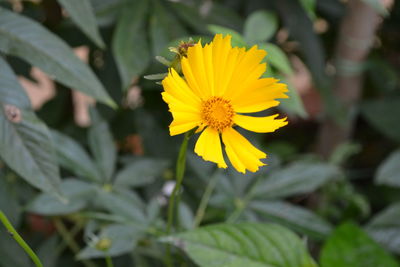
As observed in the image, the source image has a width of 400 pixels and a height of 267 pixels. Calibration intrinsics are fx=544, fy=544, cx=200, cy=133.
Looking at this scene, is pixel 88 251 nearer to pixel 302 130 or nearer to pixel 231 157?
pixel 231 157

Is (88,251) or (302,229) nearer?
(88,251)

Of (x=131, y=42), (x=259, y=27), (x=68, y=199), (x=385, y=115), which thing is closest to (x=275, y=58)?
(x=259, y=27)

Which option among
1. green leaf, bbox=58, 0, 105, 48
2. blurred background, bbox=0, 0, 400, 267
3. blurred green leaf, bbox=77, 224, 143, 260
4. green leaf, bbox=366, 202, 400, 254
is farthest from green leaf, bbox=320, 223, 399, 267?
green leaf, bbox=58, 0, 105, 48

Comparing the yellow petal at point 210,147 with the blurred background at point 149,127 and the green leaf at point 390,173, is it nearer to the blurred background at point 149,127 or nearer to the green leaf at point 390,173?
the blurred background at point 149,127

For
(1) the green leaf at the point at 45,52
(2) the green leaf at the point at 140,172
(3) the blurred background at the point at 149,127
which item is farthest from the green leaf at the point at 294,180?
(1) the green leaf at the point at 45,52

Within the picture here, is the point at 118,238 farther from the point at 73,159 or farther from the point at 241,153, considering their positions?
the point at 241,153

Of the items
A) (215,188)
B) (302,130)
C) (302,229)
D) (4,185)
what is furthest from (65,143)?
(302,130)
